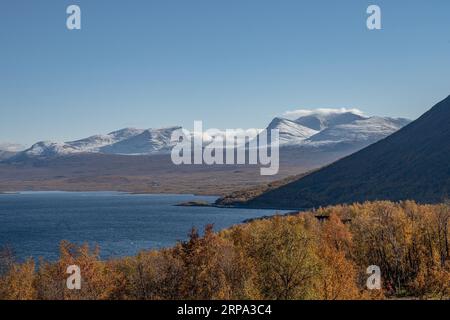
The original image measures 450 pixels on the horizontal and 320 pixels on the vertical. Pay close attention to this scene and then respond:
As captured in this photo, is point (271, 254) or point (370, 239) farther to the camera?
point (370, 239)

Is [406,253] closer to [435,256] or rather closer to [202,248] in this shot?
[435,256]

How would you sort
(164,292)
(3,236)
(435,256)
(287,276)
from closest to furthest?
1. (287,276)
2. (164,292)
3. (435,256)
4. (3,236)

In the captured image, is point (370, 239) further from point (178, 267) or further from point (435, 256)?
point (178, 267)

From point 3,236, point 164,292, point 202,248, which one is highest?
point 202,248

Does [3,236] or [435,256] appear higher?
[435,256]
